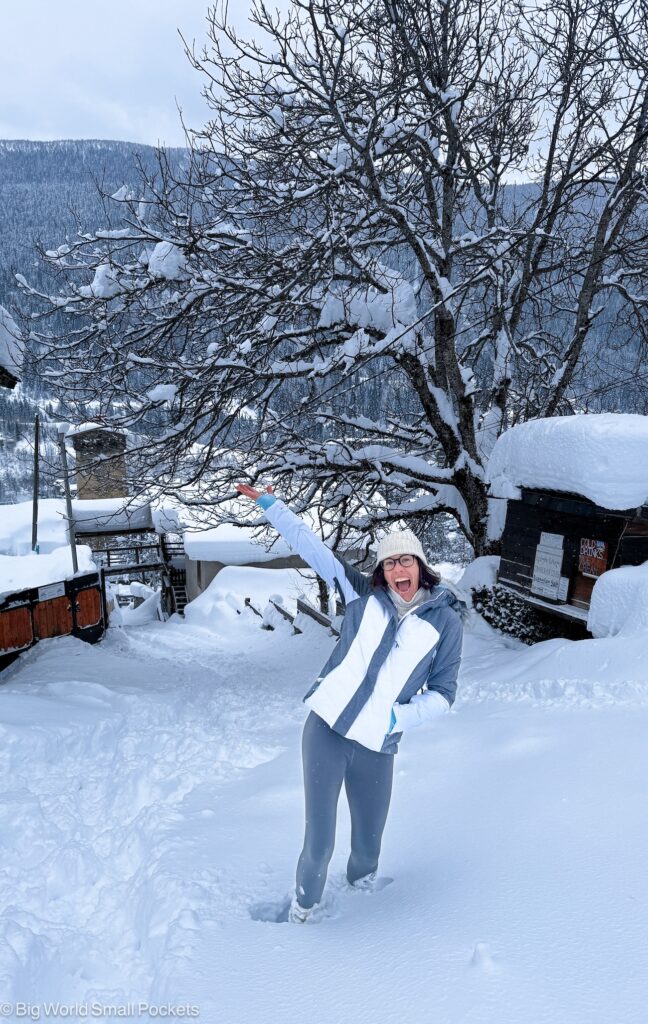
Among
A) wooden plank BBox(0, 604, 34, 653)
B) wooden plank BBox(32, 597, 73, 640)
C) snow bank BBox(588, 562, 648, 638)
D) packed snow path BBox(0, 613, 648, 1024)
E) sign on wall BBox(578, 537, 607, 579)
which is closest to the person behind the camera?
packed snow path BBox(0, 613, 648, 1024)

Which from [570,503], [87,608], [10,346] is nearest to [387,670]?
[570,503]

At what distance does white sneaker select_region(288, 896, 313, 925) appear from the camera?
2830mm

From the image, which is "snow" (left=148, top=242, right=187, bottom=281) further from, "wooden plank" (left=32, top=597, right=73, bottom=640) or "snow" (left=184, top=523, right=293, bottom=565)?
"snow" (left=184, top=523, right=293, bottom=565)

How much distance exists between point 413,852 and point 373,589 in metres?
1.45

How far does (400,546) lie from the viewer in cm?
276

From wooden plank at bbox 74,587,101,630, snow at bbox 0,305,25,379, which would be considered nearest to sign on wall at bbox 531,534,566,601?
snow at bbox 0,305,25,379

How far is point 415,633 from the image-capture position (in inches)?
107

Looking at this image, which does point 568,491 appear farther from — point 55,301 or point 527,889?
point 55,301

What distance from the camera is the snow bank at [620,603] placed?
5664 mm

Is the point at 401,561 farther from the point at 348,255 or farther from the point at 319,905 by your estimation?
the point at 348,255

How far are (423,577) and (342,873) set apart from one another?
1.60m

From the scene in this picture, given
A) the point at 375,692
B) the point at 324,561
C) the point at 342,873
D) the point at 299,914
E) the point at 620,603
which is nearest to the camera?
the point at 375,692

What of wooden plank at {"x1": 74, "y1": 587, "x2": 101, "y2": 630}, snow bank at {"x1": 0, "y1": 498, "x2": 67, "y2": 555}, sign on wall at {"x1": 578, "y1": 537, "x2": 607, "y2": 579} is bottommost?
snow bank at {"x1": 0, "y1": 498, "x2": 67, "y2": 555}

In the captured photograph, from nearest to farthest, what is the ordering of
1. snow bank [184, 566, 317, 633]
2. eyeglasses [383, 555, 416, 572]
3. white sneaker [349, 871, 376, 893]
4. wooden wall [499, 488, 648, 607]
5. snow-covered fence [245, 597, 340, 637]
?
eyeglasses [383, 555, 416, 572], white sneaker [349, 871, 376, 893], wooden wall [499, 488, 648, 607], snow-covered fence [245, 597, 340, 637], snow bank [184, 566, 317, 633]
